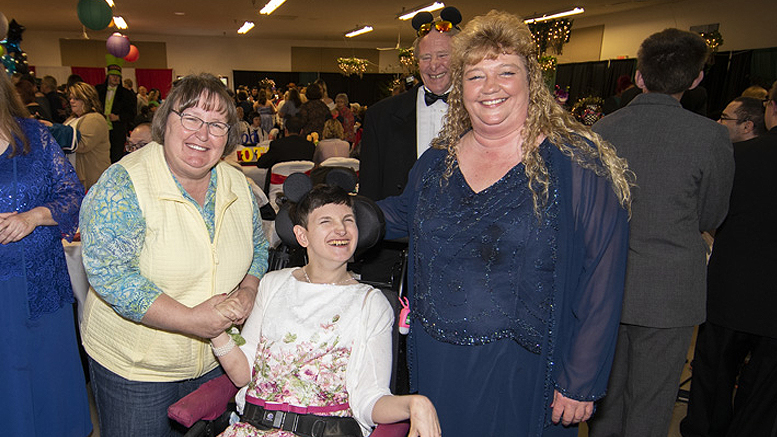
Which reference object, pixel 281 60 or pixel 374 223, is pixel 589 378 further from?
pixel 281 60

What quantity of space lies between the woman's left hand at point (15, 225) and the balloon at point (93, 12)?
688 centimetres

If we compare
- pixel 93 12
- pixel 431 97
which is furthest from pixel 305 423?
pixel 93 12

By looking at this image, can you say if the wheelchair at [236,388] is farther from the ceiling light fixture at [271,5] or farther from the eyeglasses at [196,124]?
the ceiling light fixture at [271,5]

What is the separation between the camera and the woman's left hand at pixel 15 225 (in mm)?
2092

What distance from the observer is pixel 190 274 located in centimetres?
167

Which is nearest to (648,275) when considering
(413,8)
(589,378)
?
(589,378)

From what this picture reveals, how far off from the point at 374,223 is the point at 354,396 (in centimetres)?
59

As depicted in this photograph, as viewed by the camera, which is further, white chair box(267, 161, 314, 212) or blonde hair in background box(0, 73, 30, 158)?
white chair box(267, 161, 314, 212)

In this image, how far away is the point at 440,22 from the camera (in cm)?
258

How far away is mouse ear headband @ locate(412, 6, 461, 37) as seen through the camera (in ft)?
8.46

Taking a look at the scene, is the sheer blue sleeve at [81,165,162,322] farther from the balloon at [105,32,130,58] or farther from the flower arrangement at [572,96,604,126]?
the balloon at [105,32,130,58]

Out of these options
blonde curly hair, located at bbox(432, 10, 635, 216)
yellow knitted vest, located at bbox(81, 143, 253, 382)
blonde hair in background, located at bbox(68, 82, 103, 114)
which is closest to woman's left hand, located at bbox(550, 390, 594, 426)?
blonde curly hair, located at bbox(432, 10, 635, 216)

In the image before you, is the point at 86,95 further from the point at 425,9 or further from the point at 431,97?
the point at 425,9

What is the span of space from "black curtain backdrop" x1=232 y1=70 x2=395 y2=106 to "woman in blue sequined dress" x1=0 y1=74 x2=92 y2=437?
17582mm
